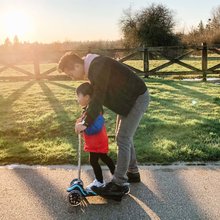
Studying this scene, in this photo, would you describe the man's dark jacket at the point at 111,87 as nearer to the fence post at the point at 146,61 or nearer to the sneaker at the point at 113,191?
the sneaker at the point at 113,191

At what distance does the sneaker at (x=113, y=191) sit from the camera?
3754mm

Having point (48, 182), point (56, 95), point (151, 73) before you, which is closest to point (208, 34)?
point (151, 73)

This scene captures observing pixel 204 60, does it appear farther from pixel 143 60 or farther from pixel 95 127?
pixel 95 127

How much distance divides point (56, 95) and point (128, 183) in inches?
261

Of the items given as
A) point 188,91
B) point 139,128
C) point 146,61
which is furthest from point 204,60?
point 139,128

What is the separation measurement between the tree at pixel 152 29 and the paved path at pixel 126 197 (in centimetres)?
3347

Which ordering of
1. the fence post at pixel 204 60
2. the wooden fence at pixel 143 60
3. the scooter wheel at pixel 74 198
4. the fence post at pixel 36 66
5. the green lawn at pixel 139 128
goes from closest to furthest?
the scooter wheel at pixel 74 198 < the green lawn at pixel 139 128 < the fence post at pixel 204 60 < the wooden fence at pixel 143 60 < the fence post at pixel 36 66

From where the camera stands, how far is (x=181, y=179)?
4285 mm

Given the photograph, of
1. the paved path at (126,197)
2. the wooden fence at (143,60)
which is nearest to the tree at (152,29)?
the wooden fence at (143,60)

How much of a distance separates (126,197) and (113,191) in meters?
0.19

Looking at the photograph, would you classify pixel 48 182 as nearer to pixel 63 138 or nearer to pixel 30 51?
pixel 63 138

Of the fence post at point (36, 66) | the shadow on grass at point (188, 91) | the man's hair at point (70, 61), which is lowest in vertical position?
the shadow on grass at point (188, 91)

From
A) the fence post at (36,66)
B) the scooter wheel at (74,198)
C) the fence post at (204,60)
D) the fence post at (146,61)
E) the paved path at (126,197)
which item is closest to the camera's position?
the paved path at (126,197)

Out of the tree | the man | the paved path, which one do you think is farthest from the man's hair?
the tree
